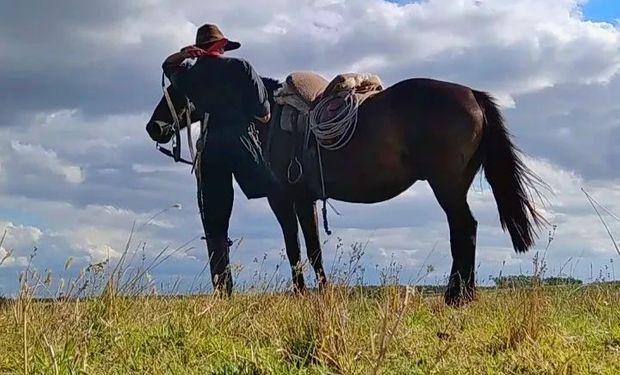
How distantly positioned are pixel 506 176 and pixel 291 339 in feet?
13.4

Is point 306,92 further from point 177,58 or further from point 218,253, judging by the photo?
point 218,253

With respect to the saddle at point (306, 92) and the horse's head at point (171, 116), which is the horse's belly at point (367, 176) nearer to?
the saddle at point (306, 92)

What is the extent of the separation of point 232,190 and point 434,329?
2.82 metres

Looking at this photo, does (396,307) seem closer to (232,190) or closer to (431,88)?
(232,190)

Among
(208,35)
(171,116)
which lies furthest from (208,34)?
(171,116)

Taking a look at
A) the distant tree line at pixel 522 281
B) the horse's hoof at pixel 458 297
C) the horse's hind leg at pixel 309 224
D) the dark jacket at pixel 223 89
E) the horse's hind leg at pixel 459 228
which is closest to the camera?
the distant tree line at pixel 522 281

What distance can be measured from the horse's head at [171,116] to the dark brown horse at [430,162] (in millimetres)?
13

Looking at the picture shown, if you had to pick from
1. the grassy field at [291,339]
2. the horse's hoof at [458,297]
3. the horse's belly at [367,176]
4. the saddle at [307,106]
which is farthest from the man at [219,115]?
the grassy field at [291,339]

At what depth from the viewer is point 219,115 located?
704 cm

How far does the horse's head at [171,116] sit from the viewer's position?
768cm

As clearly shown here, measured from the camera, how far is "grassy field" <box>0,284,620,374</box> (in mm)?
3629

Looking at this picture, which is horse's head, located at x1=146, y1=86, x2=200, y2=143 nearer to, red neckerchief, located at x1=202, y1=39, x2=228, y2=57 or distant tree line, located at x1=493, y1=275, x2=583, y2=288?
red neckerchief, located at x1=202, y1=39, x2=228, y2=57

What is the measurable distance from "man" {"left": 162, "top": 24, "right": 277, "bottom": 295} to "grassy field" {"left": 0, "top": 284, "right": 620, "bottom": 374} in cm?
189

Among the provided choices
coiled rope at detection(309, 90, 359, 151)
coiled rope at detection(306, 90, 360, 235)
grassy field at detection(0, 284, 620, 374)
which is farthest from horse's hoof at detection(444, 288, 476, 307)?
coiled rope at detection(309, 90, 359, 151)
